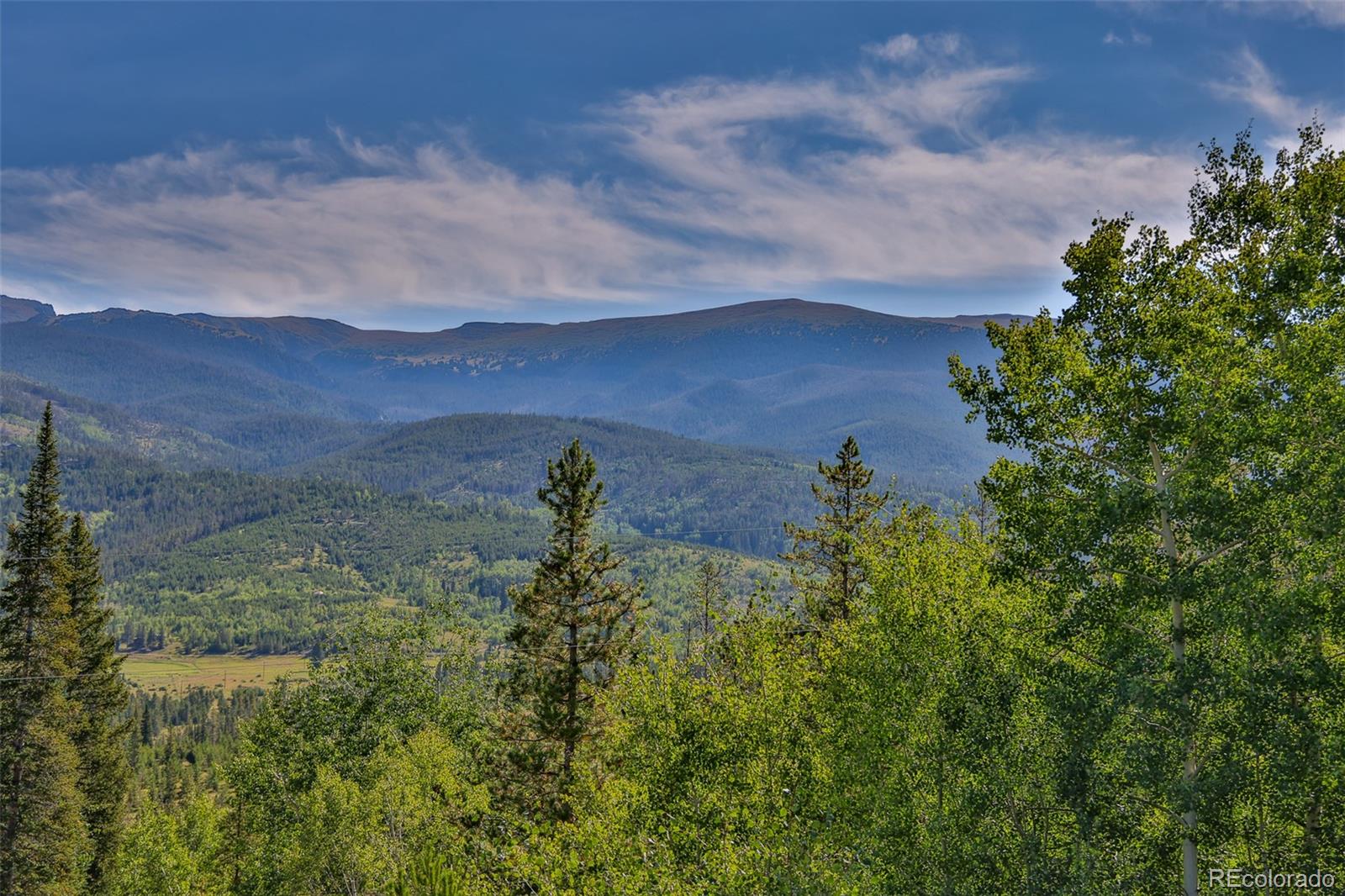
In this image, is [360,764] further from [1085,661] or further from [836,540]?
[1085,661]

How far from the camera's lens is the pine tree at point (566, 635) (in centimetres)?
2811

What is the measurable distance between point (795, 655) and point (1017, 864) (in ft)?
26.4

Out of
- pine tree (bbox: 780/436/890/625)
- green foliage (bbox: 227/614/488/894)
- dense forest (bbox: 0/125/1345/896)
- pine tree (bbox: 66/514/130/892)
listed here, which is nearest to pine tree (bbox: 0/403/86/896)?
pine tree (bbox: 66/514/130/892)

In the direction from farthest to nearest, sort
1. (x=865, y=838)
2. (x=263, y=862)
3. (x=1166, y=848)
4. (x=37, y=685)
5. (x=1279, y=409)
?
1. (x=263, y=862)
2. (x=37, y=685)
3. (x=865, y=838)
4. (x=1166, y=848)
5. (x=1279, y=409)

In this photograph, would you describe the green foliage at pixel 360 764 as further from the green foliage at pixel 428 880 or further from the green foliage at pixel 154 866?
the green foliage at pixel 428 880

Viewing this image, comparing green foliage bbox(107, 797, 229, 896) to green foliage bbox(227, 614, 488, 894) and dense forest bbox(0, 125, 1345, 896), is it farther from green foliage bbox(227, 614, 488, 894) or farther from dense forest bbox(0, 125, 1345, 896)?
dense forest bbox(0, 125, 1345, 896)

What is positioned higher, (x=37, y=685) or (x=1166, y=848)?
(x=1166, y=848)

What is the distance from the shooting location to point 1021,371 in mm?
15367

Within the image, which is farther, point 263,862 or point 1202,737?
point 263,862

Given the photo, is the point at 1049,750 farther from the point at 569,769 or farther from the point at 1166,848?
the point at 569,769

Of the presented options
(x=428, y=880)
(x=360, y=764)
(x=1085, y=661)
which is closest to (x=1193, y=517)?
(x=1085, y=661)

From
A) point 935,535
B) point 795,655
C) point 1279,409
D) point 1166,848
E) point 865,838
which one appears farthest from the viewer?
point 795,655

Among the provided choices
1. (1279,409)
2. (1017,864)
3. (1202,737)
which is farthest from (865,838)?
(1279,409)

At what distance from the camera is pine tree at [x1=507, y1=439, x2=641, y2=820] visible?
28.1 metres
